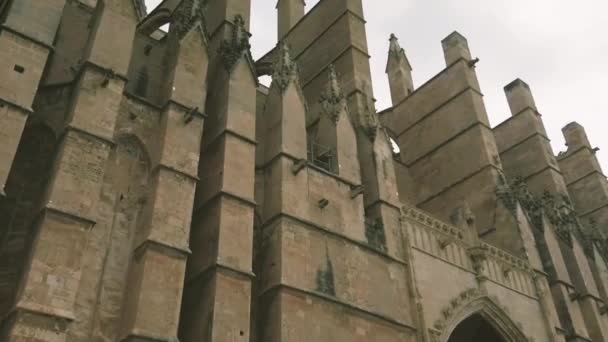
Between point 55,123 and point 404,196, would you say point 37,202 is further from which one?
point 404,196

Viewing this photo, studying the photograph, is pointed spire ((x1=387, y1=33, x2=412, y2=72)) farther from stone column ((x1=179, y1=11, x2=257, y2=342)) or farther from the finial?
stone column ((x1=179, y1=11, x2=257, y2=342))

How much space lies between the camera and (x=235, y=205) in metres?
10.5

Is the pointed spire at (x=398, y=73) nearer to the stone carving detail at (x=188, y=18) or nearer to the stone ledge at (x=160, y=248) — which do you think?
the stone carving detail at (x=188, y=18)

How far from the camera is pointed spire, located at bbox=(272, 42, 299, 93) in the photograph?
518 inches

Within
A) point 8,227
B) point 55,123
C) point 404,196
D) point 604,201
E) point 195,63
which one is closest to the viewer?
point 8,227

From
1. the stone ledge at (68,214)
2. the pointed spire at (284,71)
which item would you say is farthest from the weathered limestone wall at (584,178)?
the stone ledge at (68,214)

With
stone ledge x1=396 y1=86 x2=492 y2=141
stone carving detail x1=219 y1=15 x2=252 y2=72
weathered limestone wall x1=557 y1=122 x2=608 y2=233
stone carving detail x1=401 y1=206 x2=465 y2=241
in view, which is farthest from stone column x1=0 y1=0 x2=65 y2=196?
weathered limestone wall x1=557 y1=122 x2=608 y2=233

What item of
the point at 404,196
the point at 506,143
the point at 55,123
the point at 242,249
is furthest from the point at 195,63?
the point at 506,143

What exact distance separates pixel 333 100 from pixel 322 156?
1.32m

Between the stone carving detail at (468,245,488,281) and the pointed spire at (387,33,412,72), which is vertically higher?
the pointed spire at (387,33,412,72)

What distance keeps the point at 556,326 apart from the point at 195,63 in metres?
9.49

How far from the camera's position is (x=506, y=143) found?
21.6 m

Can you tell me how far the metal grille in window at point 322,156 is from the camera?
516 inches

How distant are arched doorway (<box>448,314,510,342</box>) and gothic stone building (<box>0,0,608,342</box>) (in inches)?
2.2
